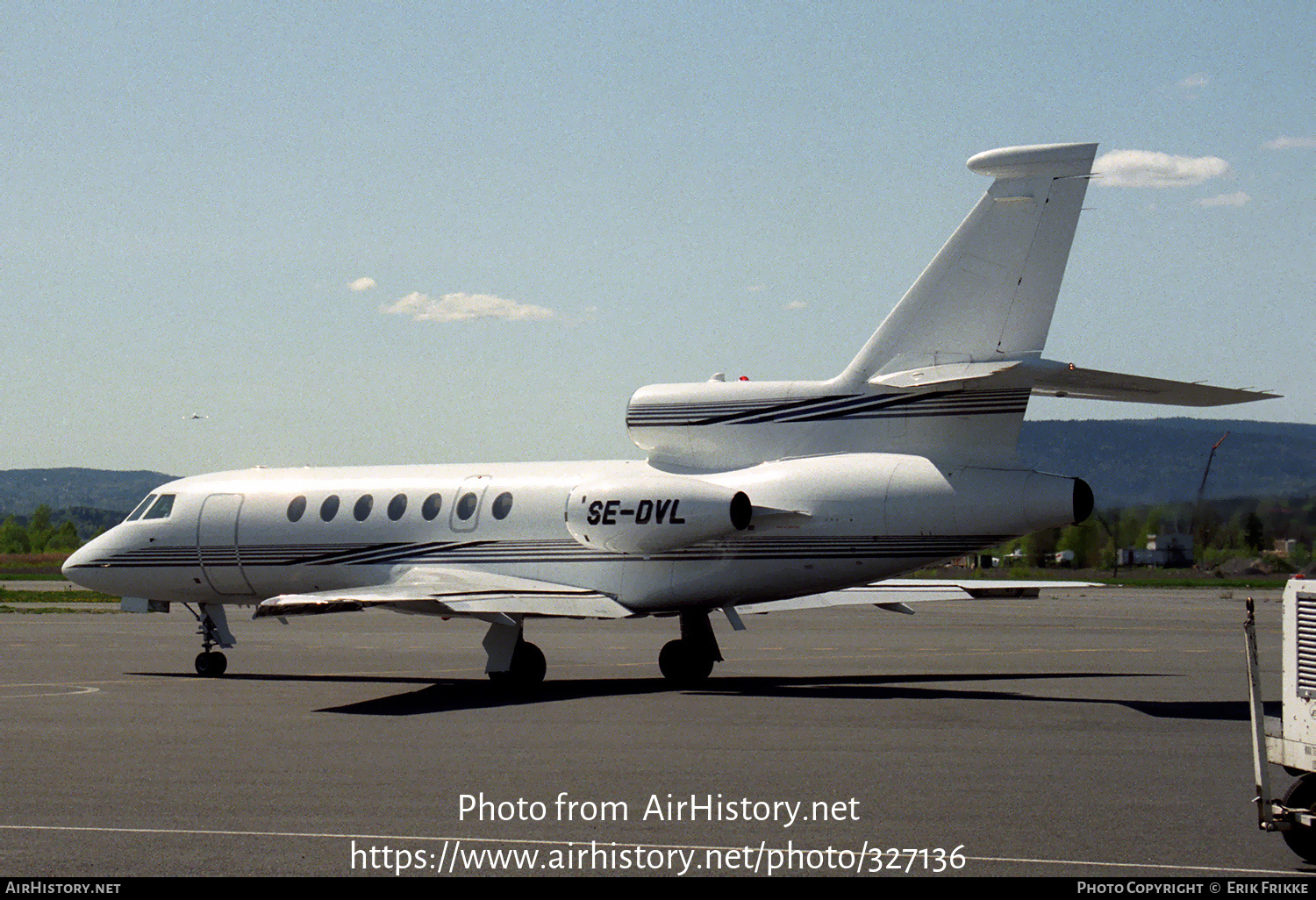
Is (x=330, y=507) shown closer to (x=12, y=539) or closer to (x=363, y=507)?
(x=363, y=507)

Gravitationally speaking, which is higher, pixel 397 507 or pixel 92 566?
pixel 397 507

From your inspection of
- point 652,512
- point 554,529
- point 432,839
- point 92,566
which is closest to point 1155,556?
point 554,529

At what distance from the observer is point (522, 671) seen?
2144cm

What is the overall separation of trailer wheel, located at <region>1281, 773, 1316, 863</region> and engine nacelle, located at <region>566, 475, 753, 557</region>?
1190cm

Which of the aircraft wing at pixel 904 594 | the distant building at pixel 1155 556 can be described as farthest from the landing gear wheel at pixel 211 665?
the distant building at pixel 1155 556

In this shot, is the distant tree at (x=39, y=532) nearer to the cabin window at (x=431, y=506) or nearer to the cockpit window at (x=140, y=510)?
the cockpit window at (x=140, y=510)

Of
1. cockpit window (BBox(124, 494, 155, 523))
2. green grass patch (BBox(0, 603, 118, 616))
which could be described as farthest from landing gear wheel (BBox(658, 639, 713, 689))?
green grass patch (BBox(0, 603, 118, 616))

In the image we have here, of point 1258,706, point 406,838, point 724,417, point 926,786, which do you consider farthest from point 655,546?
point 1258,706

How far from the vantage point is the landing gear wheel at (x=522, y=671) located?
21.4 meters

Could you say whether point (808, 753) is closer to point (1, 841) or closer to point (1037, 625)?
point (1, 841)

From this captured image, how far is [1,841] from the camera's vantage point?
362 inches

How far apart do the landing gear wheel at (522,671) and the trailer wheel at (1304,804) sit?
1430 cm

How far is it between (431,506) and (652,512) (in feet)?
15.5

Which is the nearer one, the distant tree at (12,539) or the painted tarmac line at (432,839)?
the painted tarmac line at (432,839)
